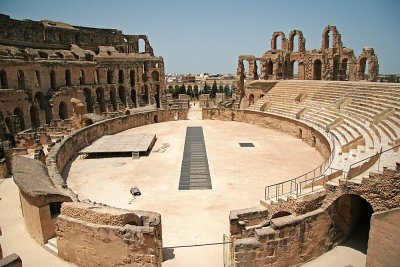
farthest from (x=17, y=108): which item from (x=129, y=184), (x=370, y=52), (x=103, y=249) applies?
(x=370, y=52)

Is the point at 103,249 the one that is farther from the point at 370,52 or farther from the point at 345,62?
the point at 345,62

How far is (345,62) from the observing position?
30516 millimetres

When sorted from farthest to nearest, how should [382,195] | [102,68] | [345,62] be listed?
[102,68]
[345,62]
[382,195]

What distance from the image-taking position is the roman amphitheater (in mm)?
8086

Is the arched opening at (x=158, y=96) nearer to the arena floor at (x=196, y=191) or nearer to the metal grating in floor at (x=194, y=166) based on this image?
the metal grating in floor at (x=194, y=166)

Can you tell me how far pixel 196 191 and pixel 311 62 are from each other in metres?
23.4

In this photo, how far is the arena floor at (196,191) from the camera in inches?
393

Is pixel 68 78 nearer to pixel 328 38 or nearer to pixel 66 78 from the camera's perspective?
pixel 66 78

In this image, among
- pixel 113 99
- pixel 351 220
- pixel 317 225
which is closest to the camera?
pixel 317 225

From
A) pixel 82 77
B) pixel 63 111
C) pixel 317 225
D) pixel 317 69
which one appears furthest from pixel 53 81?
pixel 317 225

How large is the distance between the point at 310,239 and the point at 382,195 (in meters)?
2.21

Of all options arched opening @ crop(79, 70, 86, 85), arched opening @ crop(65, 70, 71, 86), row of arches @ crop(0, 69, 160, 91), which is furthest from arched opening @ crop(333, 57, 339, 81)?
arched opening @ crop(65, 70, 71, 86)

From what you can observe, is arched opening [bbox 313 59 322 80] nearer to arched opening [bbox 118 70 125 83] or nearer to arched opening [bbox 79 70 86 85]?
arched opening [bbox 118 70 125 83]

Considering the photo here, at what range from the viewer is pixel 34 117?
26.9 meters
